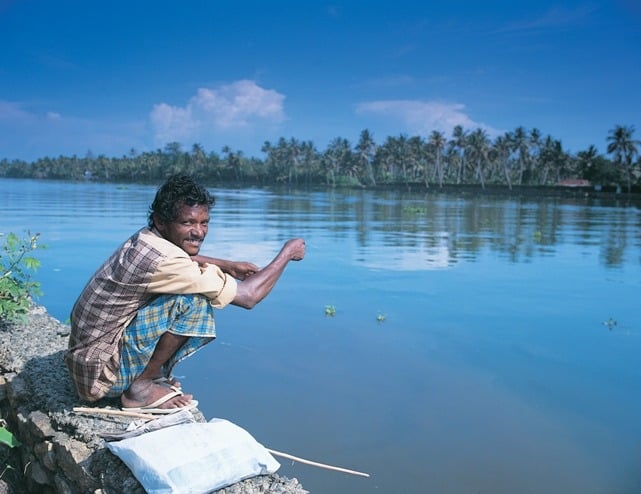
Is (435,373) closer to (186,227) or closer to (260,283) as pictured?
(260,283)

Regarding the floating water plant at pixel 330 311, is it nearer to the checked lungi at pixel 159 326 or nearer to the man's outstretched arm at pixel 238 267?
the man's outstretched arm at pixel 238 267

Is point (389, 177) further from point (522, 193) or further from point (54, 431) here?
point (54, 431)

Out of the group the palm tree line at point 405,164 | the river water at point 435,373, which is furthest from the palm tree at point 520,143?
the river water at point 435,373

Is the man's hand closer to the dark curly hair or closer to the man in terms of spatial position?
the man

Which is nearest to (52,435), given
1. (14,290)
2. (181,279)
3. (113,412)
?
(113,412)

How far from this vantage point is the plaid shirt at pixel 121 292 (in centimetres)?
240

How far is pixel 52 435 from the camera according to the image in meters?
2.55

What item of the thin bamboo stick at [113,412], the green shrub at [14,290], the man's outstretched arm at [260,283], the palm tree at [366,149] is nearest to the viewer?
the thin bamboo stick at [113,412]

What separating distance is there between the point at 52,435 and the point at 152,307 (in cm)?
75

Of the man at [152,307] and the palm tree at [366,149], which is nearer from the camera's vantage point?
the man at [152,307]

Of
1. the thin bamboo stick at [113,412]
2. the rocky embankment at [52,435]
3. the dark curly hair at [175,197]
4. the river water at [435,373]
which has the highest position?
the dark curly hair at [175,197]

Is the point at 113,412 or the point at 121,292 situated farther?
the point at 113,412

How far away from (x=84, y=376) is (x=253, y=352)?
272 centimetres

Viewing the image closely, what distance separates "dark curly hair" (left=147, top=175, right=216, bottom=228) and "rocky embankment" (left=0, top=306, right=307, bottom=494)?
3.06 ft
